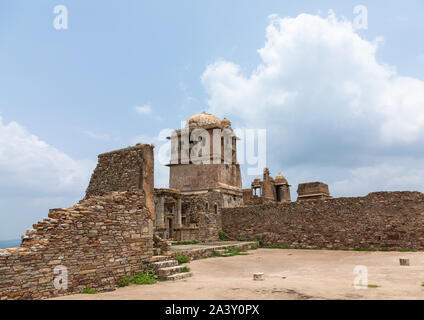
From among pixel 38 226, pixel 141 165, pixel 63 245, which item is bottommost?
pixel 63 245

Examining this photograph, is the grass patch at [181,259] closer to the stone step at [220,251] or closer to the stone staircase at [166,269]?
the stone staircase at [166,269]

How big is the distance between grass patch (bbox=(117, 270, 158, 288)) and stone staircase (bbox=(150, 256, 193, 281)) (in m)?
0.22

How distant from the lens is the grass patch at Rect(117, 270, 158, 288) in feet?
29.3

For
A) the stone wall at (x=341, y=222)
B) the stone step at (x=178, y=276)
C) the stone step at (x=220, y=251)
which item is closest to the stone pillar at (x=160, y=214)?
the stone wall at (x=341, y=222)

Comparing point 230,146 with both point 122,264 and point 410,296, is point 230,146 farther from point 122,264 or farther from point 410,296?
point 410,296

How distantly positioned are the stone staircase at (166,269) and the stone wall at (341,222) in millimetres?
11014

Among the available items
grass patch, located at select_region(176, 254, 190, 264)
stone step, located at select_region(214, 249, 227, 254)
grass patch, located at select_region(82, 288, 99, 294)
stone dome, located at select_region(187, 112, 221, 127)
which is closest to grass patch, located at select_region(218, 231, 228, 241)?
stone step, located at select_region(214, 249, 227, 254)

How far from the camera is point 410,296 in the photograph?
6266 millimetres

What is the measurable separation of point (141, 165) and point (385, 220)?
13506 mm

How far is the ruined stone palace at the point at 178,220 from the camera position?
24.3 ft

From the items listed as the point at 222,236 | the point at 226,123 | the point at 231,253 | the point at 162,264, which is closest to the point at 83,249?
the point at 162,264
